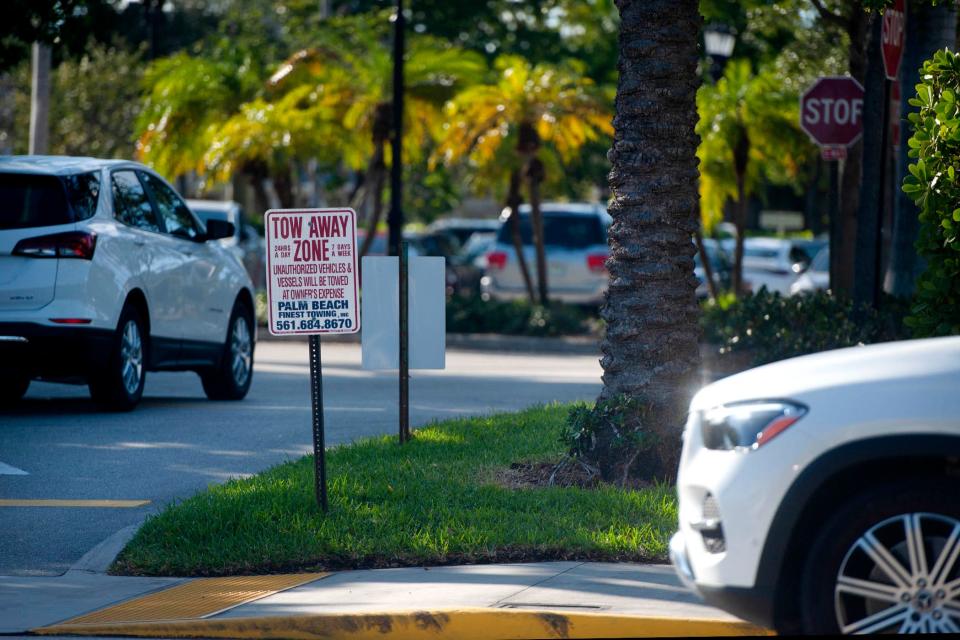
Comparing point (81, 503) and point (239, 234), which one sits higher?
point (239, 234)

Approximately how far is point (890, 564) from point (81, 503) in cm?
546

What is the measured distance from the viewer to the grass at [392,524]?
7371 mm

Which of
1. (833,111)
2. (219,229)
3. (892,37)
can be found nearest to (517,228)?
(833,111)

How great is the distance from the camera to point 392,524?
7727mm

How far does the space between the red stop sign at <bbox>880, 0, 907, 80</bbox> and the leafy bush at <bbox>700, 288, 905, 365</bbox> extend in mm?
2571

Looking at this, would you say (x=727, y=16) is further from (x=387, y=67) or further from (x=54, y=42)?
(x=54, y=42)

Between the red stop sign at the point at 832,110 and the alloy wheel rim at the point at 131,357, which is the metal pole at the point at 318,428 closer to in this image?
the alloy wheel rim at the point at 131,357

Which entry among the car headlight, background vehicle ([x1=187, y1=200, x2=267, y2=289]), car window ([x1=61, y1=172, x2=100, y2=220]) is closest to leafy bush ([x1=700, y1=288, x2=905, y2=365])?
car window ([x1=61, y1=172, x2=100, y2=220])

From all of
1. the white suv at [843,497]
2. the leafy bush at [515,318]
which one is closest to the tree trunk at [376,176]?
the leafy bush at [515,318]

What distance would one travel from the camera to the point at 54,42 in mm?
17594

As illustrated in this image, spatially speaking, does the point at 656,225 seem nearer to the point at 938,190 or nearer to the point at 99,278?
the point at 938,190

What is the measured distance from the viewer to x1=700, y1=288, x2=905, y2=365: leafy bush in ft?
47.9

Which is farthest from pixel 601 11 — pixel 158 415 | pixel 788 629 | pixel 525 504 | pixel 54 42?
pixel 788 629

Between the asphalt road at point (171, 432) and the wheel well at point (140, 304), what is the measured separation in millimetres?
748
